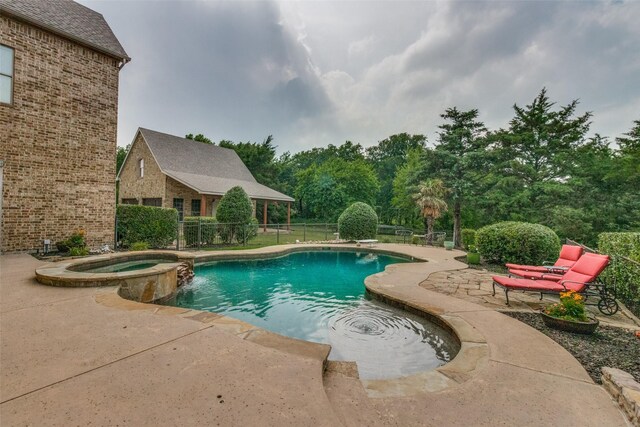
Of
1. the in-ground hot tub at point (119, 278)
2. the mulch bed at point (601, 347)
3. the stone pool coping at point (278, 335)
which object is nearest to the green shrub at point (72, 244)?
the stone pool coping at point (278, 335)

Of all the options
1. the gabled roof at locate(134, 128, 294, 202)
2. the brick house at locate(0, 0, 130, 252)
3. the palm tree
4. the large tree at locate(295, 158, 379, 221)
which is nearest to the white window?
the brick house at locate(0, 0, 130, 252)

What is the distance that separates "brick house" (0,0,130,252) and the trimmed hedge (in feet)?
45.3

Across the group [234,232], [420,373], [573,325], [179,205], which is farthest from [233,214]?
[573,325]

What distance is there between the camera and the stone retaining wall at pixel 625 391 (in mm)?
2010

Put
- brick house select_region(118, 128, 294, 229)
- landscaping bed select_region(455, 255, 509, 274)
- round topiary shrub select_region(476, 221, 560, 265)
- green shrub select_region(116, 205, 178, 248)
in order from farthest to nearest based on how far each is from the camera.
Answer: brick house select_region(118, 128, 294, 229) → green shrub select_region(116, 205, 178, 248) → round topiary shrub select_region(476, 221, 560, 265) → landscaping bed select_region(455, 255, 509, 274)

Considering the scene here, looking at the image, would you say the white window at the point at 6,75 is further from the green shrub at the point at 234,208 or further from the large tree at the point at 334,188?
the large tree at the point at 334,188

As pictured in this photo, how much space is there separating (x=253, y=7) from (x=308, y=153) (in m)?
36.4

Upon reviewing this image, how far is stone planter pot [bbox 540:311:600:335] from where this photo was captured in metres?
3.68

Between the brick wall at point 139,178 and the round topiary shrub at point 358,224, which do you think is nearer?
the round topiary shrub at point 358,224

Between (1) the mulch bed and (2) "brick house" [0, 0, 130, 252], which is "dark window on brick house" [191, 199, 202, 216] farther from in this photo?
(1) the mulch bed

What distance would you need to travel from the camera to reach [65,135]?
8.77m

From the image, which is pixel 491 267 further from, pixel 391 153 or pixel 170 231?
pixel 391 153

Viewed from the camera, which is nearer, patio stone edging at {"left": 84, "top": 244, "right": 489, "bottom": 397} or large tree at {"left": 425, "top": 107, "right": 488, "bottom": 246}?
patio stone edging at {"left": 84, "top": 244, "right": 489, "bottom": 397}

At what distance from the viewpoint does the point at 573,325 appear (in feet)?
12.2
